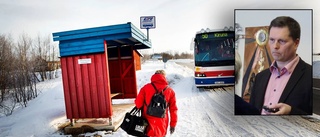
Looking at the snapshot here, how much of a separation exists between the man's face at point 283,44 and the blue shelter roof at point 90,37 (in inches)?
125

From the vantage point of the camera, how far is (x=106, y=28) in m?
4.08

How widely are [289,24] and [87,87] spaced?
4.92 metres

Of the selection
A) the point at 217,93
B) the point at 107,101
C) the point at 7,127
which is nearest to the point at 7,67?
the point at 7,127

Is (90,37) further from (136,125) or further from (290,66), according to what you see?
(290,66)

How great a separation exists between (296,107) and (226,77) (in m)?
3.10

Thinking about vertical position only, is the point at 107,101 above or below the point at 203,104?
above

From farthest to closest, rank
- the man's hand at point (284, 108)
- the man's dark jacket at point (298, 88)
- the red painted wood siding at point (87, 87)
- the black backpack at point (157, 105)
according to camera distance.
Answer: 1. the red painted wood siding at point (87, 87)
2. the man's hand at point (284, 108)
3. the man's dark jacket at point (298, 88)
4. the black backpack at point (157, 105)

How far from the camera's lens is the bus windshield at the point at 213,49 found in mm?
6551

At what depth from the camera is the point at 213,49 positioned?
6.89 m

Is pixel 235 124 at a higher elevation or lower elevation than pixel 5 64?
lower

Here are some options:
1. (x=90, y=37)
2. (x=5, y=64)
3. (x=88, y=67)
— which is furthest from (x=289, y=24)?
(x=5, y=64)

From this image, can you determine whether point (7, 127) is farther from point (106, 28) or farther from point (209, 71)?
point (209, 71)

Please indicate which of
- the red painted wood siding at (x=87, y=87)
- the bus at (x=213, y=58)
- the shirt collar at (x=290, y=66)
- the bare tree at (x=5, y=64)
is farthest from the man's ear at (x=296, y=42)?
the bare tree at (x=5, y=64)

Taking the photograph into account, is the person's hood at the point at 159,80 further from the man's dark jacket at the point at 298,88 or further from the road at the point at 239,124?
the man's dark jacket at the point at 298,88
